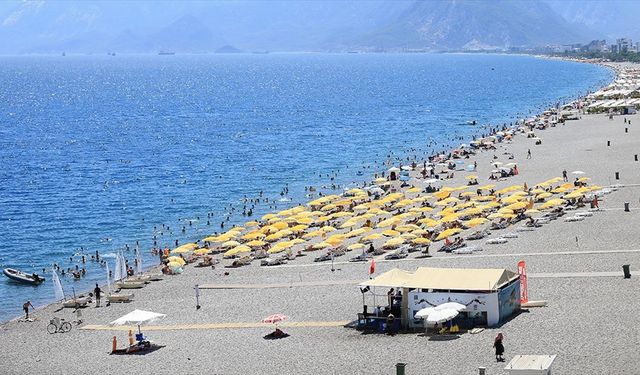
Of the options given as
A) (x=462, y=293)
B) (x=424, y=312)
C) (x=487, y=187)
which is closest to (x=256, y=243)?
(x=487, y=187)

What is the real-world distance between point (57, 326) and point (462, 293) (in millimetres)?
16035

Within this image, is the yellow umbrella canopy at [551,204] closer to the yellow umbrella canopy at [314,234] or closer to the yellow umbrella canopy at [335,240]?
the yellow umbrella canopy at [335,240]

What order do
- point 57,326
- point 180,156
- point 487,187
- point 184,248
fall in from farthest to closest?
point 180,156 < point 487,187 < point 184,248 < point 57,326

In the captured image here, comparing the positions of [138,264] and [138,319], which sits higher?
[138,319]

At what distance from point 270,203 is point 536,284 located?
32.8m

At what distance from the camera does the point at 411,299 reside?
3588 cm

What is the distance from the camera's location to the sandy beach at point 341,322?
32.3 meters

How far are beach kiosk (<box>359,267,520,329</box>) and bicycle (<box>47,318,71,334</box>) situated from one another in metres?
12.0

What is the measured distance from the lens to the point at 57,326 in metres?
40.4

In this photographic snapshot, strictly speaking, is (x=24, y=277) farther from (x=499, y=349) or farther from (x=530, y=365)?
(x=530, y=365)

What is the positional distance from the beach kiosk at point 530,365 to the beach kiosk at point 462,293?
5.86m

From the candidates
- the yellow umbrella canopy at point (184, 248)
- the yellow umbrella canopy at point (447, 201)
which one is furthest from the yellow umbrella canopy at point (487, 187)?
the yellow umbrella canopy at point (184, 248)

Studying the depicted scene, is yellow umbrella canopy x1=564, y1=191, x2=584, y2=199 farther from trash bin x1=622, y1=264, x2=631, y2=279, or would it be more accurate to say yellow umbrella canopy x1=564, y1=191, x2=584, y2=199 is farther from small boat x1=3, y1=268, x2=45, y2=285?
small boat x1=3, y1=268, x2=45, y2=285

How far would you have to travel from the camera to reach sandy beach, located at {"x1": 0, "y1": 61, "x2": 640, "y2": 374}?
1273 inches
